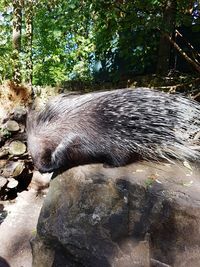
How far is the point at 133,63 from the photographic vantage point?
3.95 meters

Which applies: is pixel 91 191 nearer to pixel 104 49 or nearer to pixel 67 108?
pixel 67 108

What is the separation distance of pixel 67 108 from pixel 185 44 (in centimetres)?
201

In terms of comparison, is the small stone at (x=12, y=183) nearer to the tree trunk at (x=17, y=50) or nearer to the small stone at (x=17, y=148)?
the small stone at (x=17, y=148)

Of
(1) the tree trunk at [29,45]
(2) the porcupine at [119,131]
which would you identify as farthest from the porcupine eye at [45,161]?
(1) the tree trunk at [29,45]

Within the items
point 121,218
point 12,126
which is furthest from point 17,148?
point 121,218

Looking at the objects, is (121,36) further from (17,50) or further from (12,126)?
(17,50)

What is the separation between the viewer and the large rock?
1.62 m

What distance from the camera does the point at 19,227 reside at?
9.03ft

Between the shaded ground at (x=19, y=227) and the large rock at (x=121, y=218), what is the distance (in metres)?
0.55

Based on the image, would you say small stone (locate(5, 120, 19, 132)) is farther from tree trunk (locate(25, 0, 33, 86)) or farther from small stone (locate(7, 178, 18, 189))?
tree trunk (locate(25, 0, 33, 86))

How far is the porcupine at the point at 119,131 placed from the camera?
2.04 metres

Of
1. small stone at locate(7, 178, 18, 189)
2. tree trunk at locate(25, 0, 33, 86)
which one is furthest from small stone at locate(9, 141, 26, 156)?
tree trunk at locate(25, 0, 33, 86)

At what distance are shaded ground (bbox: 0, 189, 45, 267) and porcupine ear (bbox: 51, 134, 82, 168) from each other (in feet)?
2.70

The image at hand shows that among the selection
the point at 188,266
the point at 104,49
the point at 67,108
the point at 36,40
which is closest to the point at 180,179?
the point at 188,266
